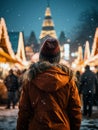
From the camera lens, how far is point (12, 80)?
15633 mm

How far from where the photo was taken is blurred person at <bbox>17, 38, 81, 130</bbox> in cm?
356

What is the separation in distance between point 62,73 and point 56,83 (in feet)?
0.47

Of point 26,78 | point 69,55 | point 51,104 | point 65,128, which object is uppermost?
point 69,55

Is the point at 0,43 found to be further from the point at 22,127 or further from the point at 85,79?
the point at 22,127

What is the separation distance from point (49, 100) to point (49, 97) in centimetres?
3

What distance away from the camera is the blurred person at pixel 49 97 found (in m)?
3.56

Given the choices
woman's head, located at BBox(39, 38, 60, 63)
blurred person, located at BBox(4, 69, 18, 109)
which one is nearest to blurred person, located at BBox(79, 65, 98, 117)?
blurred person, located at BBox(4, 69, 18, 109)

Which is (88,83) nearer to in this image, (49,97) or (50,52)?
(50,52)

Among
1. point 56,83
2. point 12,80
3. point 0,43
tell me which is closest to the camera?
point 56,83

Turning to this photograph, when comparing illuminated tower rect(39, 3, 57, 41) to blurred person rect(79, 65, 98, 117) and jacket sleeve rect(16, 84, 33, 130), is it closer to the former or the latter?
blurred person rect(79, 65, 98, 117)

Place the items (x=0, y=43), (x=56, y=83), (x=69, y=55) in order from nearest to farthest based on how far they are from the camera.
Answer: (x=56, y=83), (x=0, y=43), (x=69, y=55)

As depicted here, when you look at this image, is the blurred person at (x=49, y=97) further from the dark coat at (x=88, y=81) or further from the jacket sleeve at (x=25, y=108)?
the dark coat at (x=88, y=81)

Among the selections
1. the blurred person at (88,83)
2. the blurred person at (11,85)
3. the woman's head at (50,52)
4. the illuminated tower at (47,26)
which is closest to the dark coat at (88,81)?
the blurred person at (88,83)

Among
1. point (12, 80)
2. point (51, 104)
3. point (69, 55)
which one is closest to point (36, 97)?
point (51, 104)
